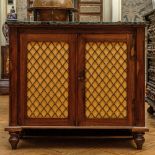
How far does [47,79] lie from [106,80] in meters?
0.42

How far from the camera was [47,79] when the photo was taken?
9.17 feet

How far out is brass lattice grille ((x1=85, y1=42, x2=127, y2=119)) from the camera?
9.14ft

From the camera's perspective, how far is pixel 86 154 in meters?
2.65

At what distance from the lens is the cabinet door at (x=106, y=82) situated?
9.13 feet

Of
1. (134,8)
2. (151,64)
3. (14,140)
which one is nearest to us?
(14,140)

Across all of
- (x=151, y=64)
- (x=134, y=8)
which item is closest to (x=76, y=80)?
(x=151, y=64)

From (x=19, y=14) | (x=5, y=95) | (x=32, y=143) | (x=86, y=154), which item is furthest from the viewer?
(x=19, y=14)

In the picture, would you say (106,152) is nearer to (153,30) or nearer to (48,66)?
(48,66)

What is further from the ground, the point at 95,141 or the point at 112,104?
the point at 112,104

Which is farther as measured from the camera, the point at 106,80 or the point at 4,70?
the point at 4,70

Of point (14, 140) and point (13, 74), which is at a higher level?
point (13, 74)

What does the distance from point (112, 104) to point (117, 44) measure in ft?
1.39

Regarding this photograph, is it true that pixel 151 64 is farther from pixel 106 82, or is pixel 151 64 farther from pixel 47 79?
pixel 47 79

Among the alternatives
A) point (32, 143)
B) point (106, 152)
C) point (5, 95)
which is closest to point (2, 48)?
point (5, 95)
